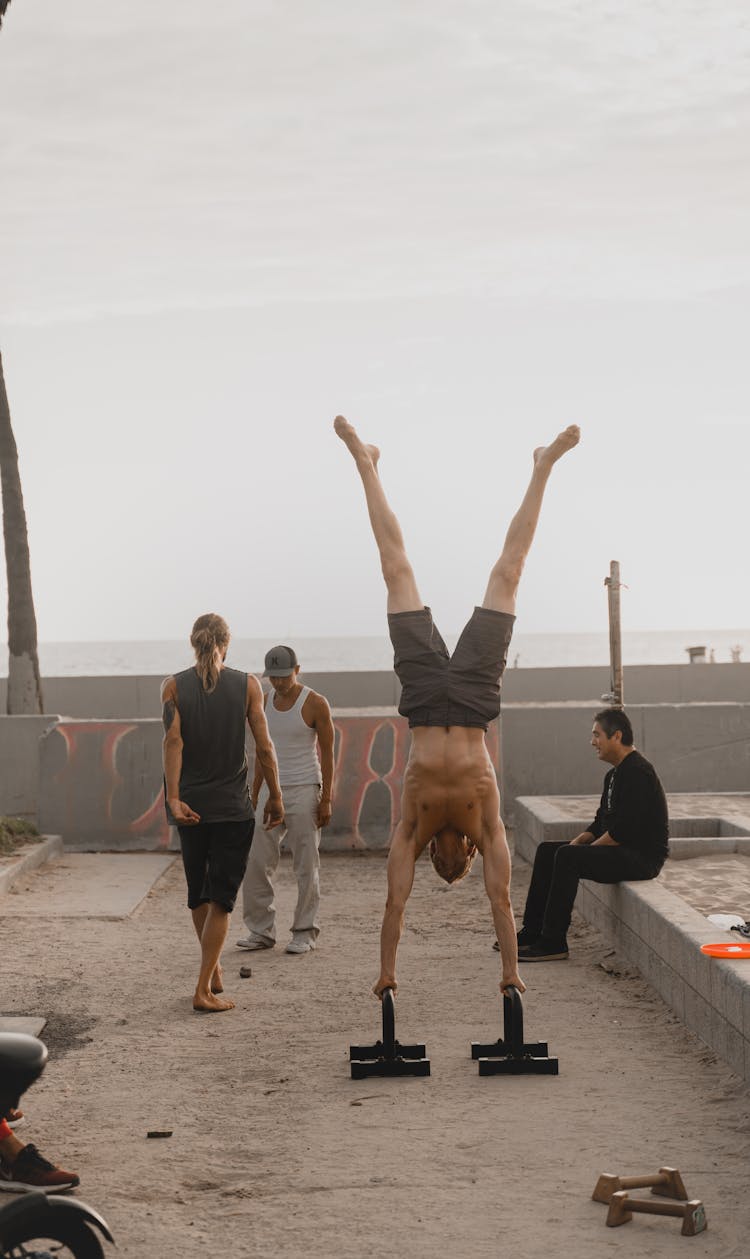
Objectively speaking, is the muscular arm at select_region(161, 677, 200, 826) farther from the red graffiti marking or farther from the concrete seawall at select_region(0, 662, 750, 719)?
the concrete seawall at select_region(0, 662, 750, 719)

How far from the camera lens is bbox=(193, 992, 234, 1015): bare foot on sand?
7.60m

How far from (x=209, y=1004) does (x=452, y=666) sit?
2420 millimetres

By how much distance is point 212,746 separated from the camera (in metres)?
7.55

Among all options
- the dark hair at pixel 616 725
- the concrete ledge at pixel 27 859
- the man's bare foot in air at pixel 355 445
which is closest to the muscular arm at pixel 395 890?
the man's bare foot in air at pixel 355 445

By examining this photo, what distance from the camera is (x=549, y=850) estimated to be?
30.3 ft

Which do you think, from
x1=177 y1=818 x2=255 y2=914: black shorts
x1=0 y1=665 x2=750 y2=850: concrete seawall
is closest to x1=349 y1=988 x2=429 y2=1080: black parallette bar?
x1=177 y1=818 x2=255 y2=914: black shorts

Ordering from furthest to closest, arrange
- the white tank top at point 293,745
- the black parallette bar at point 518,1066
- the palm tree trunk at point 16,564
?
the palm tree trunk at point 16,564 → the white tank top at point 293,745 → the black parallette bar at point 518,1066

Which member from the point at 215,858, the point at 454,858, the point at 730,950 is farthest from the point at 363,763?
the point at 730,950

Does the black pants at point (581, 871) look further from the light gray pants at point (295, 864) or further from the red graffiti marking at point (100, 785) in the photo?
the red graffiti marking at point (100, 785)

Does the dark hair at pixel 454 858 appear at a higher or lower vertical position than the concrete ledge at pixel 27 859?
higher

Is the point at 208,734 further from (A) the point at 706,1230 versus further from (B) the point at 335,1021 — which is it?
(A) the point at 706,1230

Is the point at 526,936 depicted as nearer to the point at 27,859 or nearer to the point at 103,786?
the point at 27,859

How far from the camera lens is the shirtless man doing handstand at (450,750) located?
21.1ft

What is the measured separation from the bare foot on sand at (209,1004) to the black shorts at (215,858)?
1.58 feet
